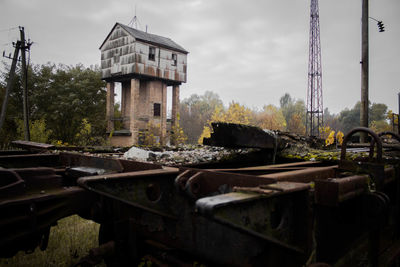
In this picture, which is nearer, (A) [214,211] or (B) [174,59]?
(A) [214,211]

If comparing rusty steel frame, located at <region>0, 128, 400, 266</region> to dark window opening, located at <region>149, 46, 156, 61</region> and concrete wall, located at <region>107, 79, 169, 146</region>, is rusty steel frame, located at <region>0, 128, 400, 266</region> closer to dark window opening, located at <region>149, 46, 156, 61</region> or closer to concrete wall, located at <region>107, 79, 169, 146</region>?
concrete wall, located at <region>107, 79, 169, 146</region>

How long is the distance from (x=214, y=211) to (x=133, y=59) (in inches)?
953

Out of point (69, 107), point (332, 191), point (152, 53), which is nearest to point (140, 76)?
point (152, 53)

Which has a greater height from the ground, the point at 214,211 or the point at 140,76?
the point at 140,76

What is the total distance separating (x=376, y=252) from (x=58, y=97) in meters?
31.6

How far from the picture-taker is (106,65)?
25.5m

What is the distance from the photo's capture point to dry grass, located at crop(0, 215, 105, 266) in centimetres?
341

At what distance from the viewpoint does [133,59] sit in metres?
23.4

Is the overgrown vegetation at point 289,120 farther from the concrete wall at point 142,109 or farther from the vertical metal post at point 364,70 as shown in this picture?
the vertical metal post at point 364,70

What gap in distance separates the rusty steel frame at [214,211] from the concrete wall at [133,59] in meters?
22.6

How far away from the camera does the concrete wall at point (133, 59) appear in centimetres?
2358

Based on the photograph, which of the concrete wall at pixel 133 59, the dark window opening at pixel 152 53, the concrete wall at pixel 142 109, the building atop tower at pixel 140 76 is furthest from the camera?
the dark window opening at pixel 152 53

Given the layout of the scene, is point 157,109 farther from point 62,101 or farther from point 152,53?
point 62,101

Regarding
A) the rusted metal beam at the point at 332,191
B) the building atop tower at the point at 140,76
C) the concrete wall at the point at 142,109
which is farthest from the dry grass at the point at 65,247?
the concrete wall at the point at 142,109
